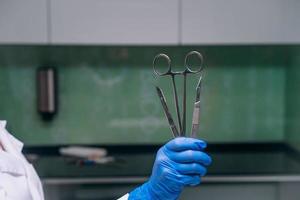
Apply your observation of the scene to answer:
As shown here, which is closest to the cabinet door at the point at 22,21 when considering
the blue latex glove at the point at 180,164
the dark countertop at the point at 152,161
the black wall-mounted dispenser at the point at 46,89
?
the black wall-mounted dispenser at the point at 46,89

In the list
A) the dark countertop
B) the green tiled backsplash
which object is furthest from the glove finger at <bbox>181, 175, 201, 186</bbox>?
the green tiled backsplash

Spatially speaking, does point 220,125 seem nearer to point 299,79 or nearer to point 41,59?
point 299,79

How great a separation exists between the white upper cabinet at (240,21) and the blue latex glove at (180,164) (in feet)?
3.53

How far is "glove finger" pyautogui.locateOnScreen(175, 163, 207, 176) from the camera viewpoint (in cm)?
91

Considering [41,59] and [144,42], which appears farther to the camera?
[41,59]

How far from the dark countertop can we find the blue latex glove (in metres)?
0.84

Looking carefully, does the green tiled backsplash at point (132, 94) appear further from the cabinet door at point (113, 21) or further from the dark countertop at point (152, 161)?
the cabinet door at point (113, 21)

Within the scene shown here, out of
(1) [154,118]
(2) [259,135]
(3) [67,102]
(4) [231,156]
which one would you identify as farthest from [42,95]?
(2) [259,135]

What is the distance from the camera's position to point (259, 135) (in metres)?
2.34

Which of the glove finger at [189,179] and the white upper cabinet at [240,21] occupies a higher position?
the white upper cabinet at [240,21]

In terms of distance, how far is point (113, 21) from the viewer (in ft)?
6.31

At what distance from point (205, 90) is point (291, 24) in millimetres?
570

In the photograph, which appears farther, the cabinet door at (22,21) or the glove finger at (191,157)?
the cabinet door at (22,21)

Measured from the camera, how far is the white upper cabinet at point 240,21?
6.33 ft
